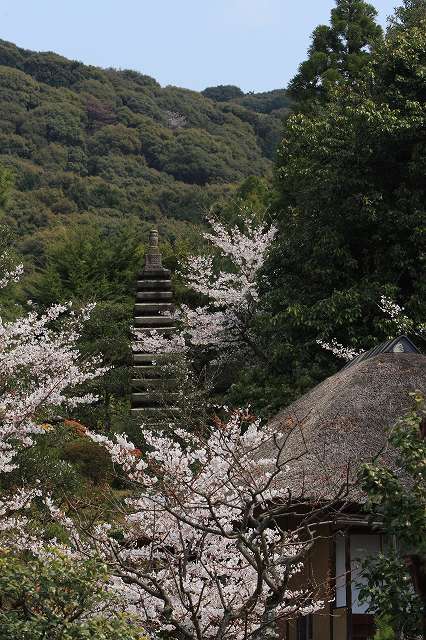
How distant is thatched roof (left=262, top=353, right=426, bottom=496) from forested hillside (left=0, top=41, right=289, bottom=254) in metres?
37.8

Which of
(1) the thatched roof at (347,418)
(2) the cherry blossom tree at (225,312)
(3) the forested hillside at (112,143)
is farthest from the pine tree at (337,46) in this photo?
(3) the forested hillside at (112,143)

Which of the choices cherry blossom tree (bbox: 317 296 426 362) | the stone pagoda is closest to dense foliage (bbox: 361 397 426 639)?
cherry blossom tree (bbox: 317 296 426 362)

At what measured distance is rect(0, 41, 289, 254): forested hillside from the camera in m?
68.5

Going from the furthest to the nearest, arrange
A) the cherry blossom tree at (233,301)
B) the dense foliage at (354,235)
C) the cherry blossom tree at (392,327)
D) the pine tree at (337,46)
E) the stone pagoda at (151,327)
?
the pine tree at (337,46) → the cherry blossom tree at (233,301) → the stone pagoda at (151,327) → the dense foliage at (354,235) → the cherry blossom tree at (392,327)

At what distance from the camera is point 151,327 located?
30656mm

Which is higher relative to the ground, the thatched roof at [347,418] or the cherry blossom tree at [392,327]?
the cherry blossom tree at [392,327]

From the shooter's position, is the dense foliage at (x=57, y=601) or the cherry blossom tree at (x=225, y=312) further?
the cherry blossom tree at (x=225, y=312)

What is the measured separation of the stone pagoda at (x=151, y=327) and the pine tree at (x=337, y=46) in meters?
5.66

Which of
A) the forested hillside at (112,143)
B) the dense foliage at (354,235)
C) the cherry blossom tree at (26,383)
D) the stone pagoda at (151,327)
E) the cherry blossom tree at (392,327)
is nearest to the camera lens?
the cherry blossom tree at (26,383)

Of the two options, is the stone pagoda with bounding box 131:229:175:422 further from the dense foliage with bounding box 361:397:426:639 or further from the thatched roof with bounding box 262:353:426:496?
the dense foliage with bounding box 361:397:426:639

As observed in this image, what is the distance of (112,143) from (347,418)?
217 ft

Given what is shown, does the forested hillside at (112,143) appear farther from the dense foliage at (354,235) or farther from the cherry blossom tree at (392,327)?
the cherry blossom tree at (392,327)

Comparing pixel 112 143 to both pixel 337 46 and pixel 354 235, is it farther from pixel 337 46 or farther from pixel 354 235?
pixel 354 235

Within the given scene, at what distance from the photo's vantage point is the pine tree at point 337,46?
109 ft
